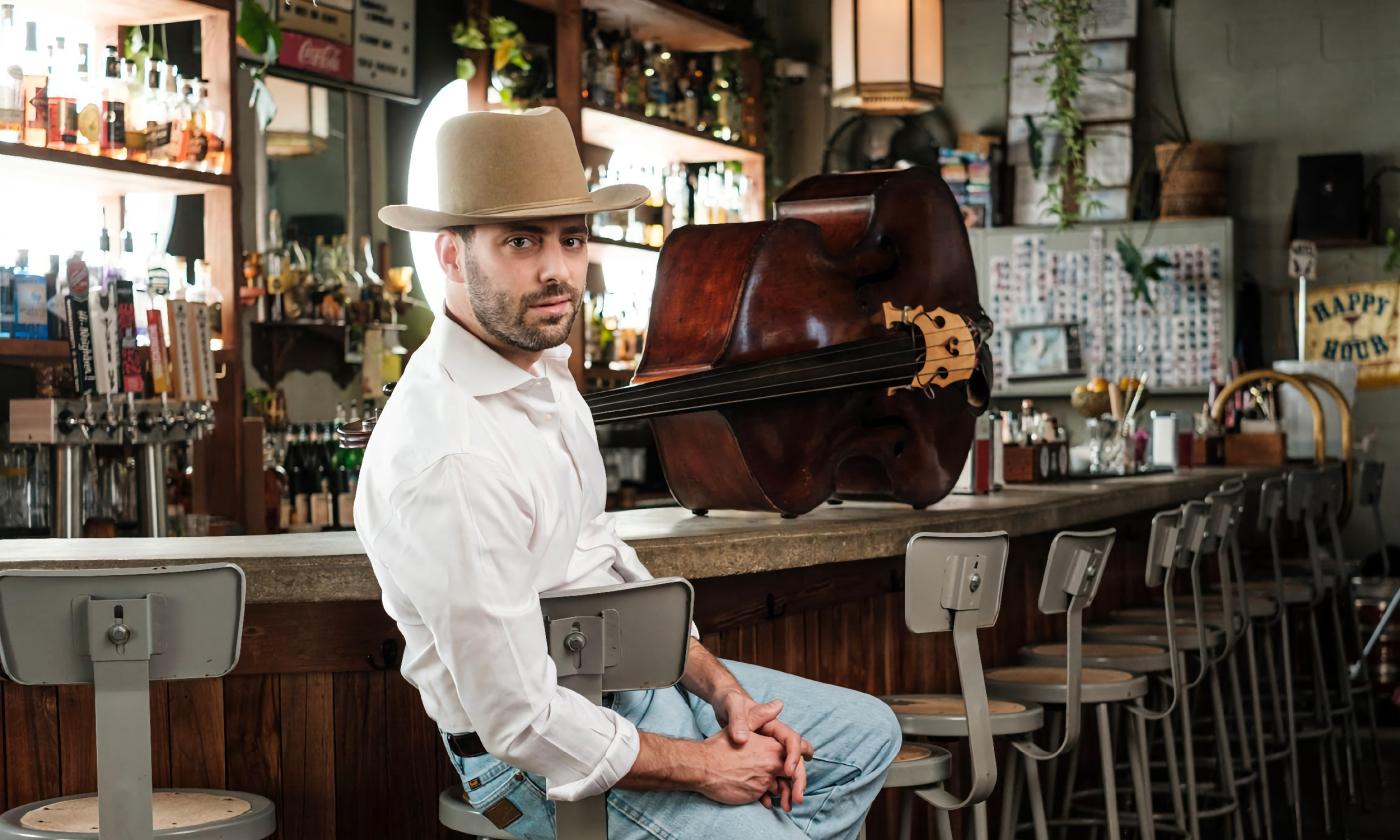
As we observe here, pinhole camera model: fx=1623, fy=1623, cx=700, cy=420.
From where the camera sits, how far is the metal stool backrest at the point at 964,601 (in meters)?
2.53

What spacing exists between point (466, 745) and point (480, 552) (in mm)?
312

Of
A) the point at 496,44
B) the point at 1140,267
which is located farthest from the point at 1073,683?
the point at 1140,267

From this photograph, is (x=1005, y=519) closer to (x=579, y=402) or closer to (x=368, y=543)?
(x=579, y=402)

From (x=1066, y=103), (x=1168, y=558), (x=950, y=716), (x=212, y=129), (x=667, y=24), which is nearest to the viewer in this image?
(x=950, y=716)

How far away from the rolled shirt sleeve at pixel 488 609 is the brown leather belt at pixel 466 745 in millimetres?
132

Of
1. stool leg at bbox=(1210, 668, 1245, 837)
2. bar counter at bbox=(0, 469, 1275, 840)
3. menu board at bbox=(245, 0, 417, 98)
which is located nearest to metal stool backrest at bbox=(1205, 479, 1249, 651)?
stool leg at bbox=(1210, 668, 1245, 837)

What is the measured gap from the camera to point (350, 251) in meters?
5.19

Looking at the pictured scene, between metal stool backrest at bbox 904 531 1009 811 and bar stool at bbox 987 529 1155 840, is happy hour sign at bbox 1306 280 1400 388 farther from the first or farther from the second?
metal stool backrest at bbox 904 531 1009 811

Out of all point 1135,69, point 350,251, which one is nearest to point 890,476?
point 350,251

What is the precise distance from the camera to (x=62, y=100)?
12.3ft

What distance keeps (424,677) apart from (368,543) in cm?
16

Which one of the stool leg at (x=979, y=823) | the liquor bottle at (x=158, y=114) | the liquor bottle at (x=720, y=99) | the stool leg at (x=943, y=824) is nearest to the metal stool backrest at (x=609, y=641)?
the stool leg at (x=943, y=824)

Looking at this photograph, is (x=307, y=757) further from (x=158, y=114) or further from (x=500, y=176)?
(x=158, y=114)

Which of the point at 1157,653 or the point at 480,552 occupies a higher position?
the point at 480,552
